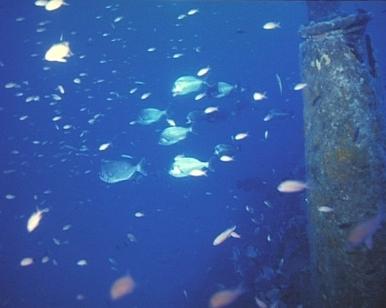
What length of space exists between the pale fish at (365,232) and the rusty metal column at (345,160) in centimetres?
6

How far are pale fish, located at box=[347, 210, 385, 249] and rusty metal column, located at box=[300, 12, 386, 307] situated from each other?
60 mm

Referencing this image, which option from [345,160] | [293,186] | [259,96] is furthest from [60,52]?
[345,160]

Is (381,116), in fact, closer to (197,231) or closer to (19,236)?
(197,231)

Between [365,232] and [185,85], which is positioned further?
[185,85]

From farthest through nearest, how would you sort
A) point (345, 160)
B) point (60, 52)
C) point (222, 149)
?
point (222, 149) → point (60, 52) → point (345, 160)

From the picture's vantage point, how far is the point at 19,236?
28.7m

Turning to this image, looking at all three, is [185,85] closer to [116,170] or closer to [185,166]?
[185,166]

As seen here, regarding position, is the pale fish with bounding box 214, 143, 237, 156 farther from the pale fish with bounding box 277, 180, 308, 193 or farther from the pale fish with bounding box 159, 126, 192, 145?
the pale fish with bounding box 277, 180, 308, 193

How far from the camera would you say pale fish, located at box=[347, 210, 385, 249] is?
14.6 feet

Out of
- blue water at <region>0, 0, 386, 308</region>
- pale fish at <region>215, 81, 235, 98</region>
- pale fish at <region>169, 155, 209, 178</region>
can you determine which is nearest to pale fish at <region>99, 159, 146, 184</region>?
pale fish at <region>169, 155, 209, 178</region>

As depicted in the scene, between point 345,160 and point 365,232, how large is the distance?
94 cm

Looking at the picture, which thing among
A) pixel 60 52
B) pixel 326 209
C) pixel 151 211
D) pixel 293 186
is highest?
pixel 60 52

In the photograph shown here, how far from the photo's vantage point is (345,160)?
4.85 m

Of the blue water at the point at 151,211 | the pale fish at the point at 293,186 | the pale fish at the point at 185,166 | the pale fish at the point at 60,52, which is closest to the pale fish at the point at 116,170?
the pale fish at the point at 185,166
